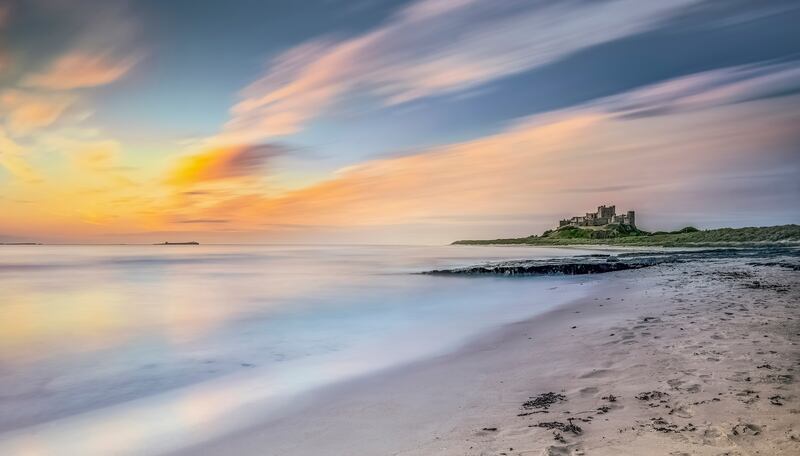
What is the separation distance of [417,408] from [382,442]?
38.2 inches

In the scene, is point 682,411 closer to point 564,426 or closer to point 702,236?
point 564,426

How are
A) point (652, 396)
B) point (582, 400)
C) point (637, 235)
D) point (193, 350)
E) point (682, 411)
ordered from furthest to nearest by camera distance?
point (637, 235) < point (193, 350) < point (582, 400) < point (652, 396) < point (682, 411)

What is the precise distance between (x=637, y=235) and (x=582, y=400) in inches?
4812

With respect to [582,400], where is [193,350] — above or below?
below

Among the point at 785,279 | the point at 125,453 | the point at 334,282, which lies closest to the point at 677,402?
the point at 125,453

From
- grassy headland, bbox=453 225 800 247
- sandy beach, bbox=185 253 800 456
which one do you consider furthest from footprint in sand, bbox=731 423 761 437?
grassy headland, bbox=453 225 800 247

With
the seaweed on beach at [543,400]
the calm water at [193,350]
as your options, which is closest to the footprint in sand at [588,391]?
the seaweed on beach at [543,400]

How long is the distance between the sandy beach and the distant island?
6280 cm

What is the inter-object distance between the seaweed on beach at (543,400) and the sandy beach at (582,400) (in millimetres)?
20

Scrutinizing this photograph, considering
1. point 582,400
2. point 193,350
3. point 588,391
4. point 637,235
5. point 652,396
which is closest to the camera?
point 652,396

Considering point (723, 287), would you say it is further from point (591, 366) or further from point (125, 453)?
point (125, 453)

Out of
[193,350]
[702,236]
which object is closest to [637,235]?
[702,236]

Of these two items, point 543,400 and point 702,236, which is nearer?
point 543,400

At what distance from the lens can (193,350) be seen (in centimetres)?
1009
